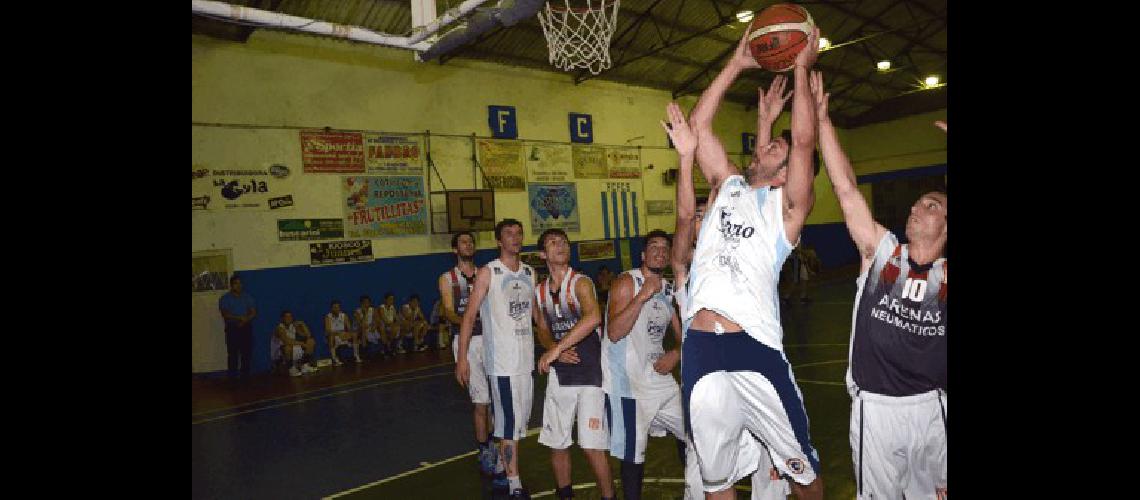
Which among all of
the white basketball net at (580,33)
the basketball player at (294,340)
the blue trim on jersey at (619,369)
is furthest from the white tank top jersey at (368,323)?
the blue trim on jersey at (619,369)

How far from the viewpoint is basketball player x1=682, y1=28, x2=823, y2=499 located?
2.82 m

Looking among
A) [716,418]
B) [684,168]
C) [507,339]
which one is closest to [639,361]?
[507,339]

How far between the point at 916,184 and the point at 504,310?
24538 millimetres

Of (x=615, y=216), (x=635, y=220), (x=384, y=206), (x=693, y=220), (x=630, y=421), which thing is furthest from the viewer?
(x=635, y=220)

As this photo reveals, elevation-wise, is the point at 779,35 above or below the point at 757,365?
above

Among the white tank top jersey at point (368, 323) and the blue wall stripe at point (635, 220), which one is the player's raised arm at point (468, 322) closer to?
the white tank top jersey at point (368, 323)

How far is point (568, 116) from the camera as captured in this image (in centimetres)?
1730

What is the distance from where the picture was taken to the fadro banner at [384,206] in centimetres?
1340

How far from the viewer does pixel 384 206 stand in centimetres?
1384

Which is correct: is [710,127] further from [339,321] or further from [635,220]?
[635,220]

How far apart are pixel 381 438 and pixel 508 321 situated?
8.10 ft

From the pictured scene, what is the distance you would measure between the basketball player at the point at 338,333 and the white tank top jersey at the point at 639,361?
9173 mm

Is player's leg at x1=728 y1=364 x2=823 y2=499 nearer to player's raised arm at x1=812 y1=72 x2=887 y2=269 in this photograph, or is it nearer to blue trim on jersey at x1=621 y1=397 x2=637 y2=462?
player's raised arm at x1=812 y1=72 x2=887 y2=269

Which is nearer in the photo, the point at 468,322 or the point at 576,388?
the point at 576,388
